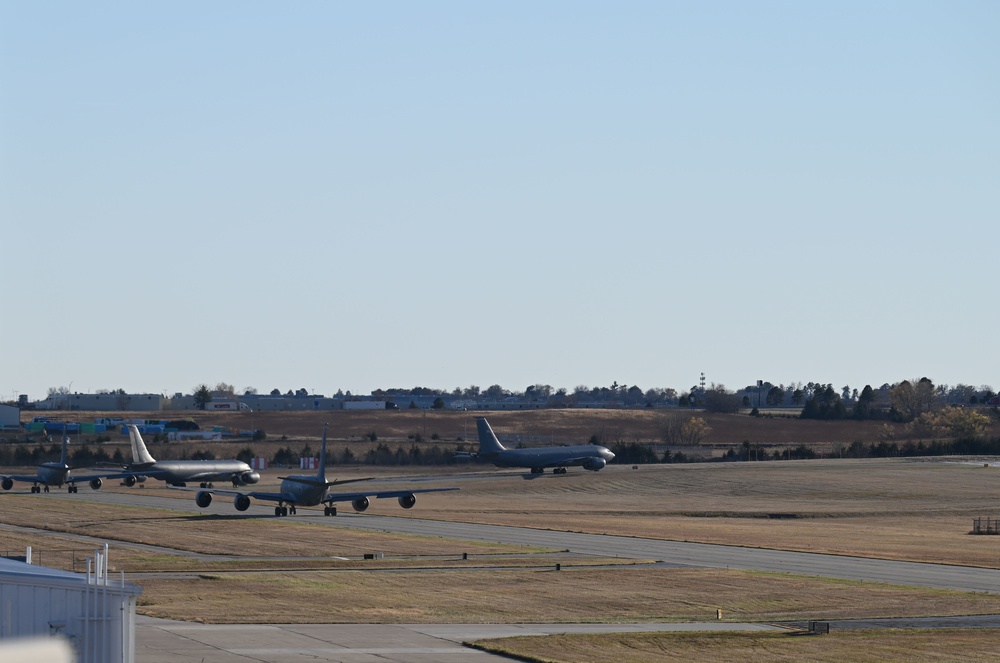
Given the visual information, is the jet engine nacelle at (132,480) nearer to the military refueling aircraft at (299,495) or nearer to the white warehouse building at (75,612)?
the military refueling aircraft at (299,495)

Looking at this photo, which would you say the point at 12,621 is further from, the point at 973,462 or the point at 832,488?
the point at 973,462

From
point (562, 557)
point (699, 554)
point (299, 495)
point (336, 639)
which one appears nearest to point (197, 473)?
point (299, 495)

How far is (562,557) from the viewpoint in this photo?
221ft

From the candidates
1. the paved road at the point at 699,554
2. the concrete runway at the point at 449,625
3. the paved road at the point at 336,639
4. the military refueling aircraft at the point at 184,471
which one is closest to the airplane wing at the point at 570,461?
the military refueling aircraft at the point at 184,471

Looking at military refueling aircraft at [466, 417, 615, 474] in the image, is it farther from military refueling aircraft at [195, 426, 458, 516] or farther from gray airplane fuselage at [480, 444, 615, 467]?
military refueling aircraft at [195, 426, 458, 516]

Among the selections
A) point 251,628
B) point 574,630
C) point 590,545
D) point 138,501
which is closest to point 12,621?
point 251,628

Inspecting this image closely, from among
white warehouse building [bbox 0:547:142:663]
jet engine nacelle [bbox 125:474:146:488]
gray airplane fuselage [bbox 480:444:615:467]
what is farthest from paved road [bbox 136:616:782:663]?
gray airplane fuselage [bbox 480:444:615:467]

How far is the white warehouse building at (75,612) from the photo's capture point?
71.1 ft

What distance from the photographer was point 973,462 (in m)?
170

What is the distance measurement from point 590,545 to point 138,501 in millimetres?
50861

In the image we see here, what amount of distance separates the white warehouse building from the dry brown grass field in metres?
19.5

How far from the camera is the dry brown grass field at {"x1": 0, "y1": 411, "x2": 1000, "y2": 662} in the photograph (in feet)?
155

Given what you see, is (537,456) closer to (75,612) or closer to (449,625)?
(449,625)

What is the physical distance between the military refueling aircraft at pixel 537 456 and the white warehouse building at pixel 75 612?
→ 129m
